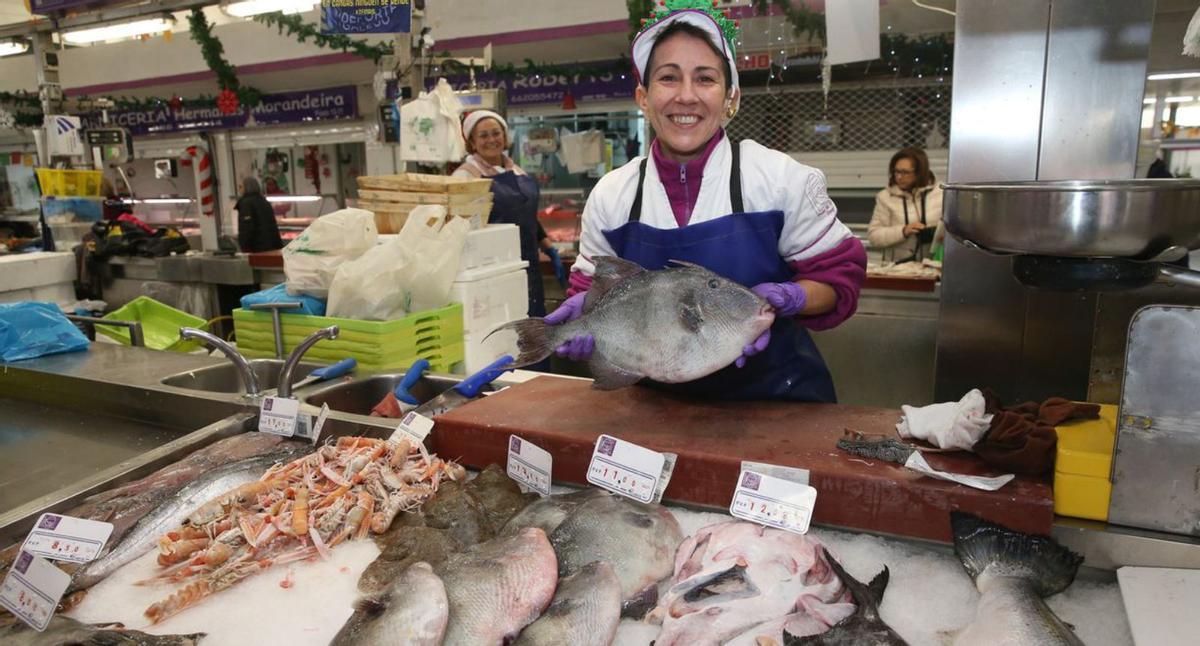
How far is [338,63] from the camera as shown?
11148 mm

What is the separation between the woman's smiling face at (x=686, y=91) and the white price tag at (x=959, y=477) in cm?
111

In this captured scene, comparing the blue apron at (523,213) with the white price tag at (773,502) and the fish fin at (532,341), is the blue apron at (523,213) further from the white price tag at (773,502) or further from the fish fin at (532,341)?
the white price tag at (773,502)

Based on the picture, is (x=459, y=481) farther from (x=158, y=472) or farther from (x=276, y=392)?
(x=276, y=392)

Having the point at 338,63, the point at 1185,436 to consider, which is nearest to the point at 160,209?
the point at 338,63

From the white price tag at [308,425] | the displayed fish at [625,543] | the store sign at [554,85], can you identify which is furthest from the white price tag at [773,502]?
the store sign at [554,85]

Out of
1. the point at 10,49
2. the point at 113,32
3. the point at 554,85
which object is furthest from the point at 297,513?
the point at 10,49

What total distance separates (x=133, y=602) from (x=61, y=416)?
6.54 feet

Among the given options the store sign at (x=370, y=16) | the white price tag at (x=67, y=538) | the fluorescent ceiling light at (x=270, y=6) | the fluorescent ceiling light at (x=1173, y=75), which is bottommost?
the white price tag at (x=67, y=538)

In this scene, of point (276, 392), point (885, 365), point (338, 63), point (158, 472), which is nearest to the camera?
point (158, 472)

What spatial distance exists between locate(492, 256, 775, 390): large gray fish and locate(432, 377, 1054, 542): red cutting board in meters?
0.19

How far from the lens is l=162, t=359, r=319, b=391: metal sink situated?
3.43 meters

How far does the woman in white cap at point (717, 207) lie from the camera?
2.27 meters

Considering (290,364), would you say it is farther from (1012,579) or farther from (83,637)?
(1012,579)

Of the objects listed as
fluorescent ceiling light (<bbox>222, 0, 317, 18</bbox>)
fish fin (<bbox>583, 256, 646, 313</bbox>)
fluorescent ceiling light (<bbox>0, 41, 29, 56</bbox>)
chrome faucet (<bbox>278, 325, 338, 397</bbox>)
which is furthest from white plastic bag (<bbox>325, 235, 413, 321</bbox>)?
fluorescent ceiling light (<bbox>0, 41, 29, 56</bbox>)
